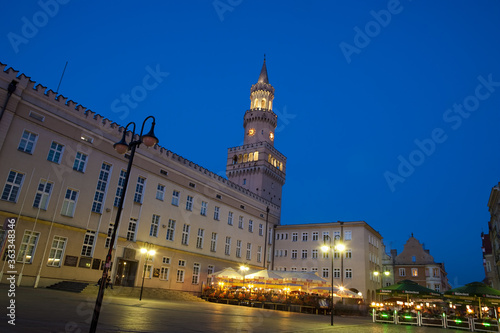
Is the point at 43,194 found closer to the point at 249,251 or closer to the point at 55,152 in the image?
the point at 55,152

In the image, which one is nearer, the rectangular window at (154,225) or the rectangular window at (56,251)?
the rectangular window at (56,251)

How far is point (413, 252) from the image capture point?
6625cm

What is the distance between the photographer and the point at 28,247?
26562 millimetres

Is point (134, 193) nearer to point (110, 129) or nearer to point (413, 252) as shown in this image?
point (110, 129)

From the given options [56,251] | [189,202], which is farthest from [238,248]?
[56,251]

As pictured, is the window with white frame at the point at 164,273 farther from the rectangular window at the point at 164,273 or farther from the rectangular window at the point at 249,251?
the rectangular window at the point at 249,251

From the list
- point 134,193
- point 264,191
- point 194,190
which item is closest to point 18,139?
point 134,193

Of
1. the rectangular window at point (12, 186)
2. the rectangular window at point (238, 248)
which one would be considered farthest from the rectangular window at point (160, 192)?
the rectangular window at point (238, 248)

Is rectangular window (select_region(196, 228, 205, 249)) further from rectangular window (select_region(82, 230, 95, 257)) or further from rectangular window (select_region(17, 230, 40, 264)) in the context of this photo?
rectangular window (select_region(17, 230, 40, 264))

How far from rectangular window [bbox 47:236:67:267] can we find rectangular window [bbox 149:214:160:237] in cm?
934

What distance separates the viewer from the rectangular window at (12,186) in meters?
25.9

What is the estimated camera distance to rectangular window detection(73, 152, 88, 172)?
30.8m

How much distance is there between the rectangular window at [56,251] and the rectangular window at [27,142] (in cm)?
744

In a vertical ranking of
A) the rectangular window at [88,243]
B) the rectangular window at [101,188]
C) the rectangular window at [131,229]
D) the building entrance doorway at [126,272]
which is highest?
the rectangular window at [101,188]
